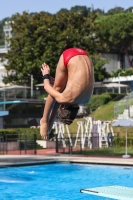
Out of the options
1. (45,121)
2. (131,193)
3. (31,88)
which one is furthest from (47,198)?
(31,88)

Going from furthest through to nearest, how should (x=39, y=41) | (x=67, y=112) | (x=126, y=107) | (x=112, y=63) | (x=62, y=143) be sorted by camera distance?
1. (x=112, y=63)
2. (x=39, y=41)
3. (x=126, y=107)
4. (x=62, y=143)
5. (x=67, y=112)

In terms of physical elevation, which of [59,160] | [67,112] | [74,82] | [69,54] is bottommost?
[59,160]

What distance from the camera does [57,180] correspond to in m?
20.6

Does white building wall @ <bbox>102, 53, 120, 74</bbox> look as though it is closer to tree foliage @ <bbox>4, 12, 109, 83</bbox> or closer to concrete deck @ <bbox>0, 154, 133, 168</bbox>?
tree foliage @ <bbox>4, 12, 109, 83</bbox>

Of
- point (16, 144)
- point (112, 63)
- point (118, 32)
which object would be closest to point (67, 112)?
point (16, 144)

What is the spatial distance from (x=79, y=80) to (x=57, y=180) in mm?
16101

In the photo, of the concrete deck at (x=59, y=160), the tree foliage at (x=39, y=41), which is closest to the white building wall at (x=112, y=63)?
the tree foliage at (x=39, y=41)

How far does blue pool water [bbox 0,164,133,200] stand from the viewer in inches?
672

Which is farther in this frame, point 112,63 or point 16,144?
point 112,63

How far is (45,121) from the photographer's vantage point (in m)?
5.70

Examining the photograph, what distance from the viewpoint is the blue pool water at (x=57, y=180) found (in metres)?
17.1

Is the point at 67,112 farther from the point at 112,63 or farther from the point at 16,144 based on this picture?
the point at 112,63

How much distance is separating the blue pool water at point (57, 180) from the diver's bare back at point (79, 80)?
10.7m

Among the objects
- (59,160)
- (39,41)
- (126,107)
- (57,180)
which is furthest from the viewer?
(39,41)
